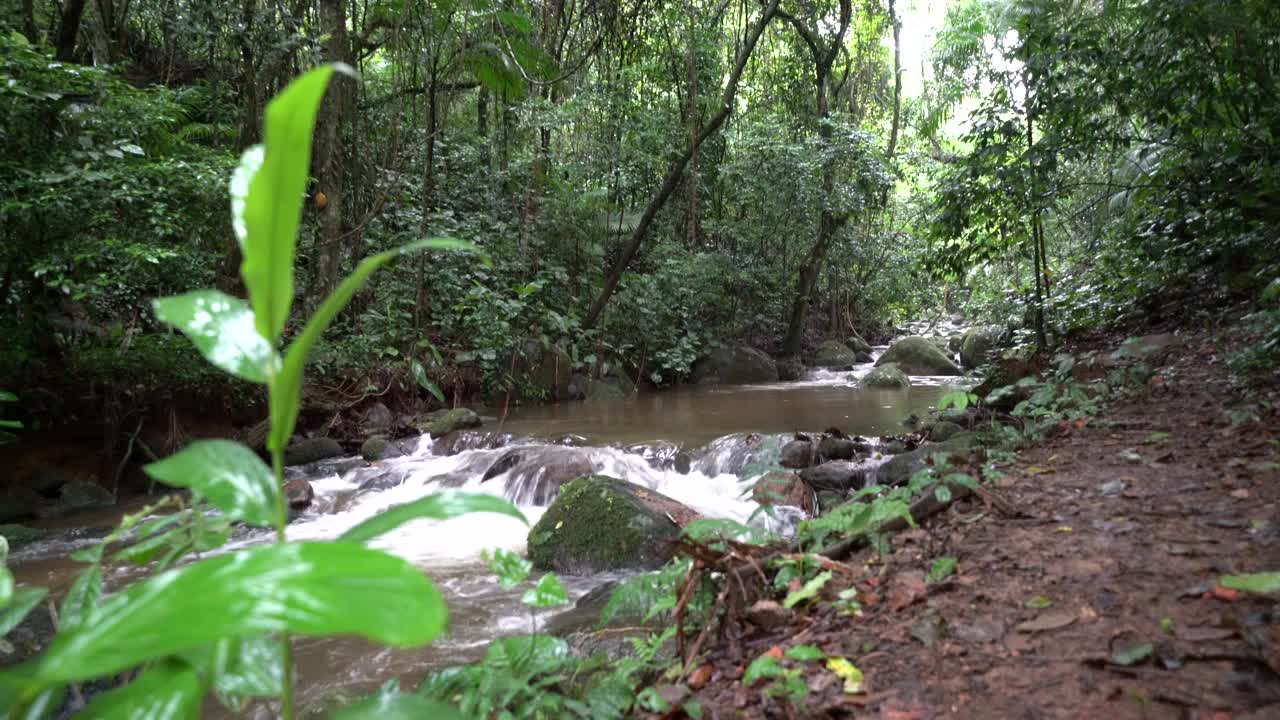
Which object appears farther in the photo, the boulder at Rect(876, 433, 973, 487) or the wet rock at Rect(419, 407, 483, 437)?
the wet rock at Rect(419, 407, 483, 437)

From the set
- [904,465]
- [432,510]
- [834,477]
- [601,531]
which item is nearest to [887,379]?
[834,477]

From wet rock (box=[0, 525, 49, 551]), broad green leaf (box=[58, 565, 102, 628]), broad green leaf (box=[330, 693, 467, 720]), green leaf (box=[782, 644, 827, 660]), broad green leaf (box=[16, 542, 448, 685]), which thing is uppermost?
broad green leaf (box=[16, 542, 448, 685])

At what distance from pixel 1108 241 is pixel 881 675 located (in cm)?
760

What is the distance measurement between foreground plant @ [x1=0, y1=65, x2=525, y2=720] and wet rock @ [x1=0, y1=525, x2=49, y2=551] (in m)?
5.95

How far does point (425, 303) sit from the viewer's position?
403 inches

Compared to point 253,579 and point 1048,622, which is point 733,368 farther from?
point 253,579

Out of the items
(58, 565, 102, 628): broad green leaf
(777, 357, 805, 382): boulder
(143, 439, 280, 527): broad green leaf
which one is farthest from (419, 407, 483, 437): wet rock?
(143, 439, 280, 527): broad green leaf

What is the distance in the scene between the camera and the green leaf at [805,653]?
1.91 metres

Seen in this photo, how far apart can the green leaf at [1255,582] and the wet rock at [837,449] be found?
513 cm

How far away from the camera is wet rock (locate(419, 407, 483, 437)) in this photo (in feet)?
30.2

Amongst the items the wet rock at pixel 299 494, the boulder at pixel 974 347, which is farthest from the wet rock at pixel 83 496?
the boulder at pixel 974 347

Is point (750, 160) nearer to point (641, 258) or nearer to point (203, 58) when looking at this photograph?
point (641, 258)

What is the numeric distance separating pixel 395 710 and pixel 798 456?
249 inches

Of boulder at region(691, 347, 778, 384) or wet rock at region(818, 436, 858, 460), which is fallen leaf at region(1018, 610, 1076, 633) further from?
boulder at region(691, 347, 778, 384)
